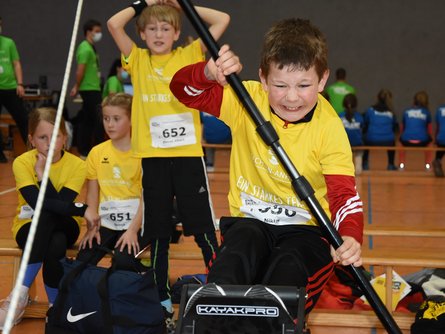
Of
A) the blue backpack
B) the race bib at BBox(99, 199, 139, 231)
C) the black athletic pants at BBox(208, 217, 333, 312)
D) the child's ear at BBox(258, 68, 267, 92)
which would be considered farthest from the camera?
the race bib at BBox(99, 199, 139, 231)

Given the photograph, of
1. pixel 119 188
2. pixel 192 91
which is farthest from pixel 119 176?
pixel 192 91

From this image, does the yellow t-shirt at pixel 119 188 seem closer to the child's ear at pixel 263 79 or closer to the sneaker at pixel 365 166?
the child's ear at pixel 263 79

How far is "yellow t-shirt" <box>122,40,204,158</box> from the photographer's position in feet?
11.2

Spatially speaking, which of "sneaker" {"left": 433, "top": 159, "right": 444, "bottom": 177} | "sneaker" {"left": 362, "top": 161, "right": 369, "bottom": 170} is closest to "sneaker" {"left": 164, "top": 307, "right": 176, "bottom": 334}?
"sneaker" {"left": 433, "top": 159, "right": 444, "bottom": 177}

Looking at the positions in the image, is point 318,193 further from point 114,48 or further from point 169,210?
point 114,48

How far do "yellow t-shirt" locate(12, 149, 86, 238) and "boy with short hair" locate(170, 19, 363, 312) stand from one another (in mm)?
1251

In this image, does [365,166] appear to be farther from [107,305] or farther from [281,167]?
[281,167]

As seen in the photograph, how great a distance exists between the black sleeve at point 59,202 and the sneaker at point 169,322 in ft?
1.93

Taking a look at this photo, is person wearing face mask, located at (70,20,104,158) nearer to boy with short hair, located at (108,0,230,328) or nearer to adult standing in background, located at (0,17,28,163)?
adult standing in background, located at (0,17,28,163)

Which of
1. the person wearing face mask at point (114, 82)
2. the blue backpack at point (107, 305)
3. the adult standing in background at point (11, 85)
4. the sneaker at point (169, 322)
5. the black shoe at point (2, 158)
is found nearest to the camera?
the blue backpack at point (107, 305)

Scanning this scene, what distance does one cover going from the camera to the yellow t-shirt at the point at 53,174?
344cm

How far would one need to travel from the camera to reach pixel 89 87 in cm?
870

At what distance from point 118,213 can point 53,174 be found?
354 millimetres

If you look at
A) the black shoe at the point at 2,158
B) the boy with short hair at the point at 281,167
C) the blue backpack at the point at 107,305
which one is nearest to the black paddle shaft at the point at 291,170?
the boy with short hair at the point at 281,167
